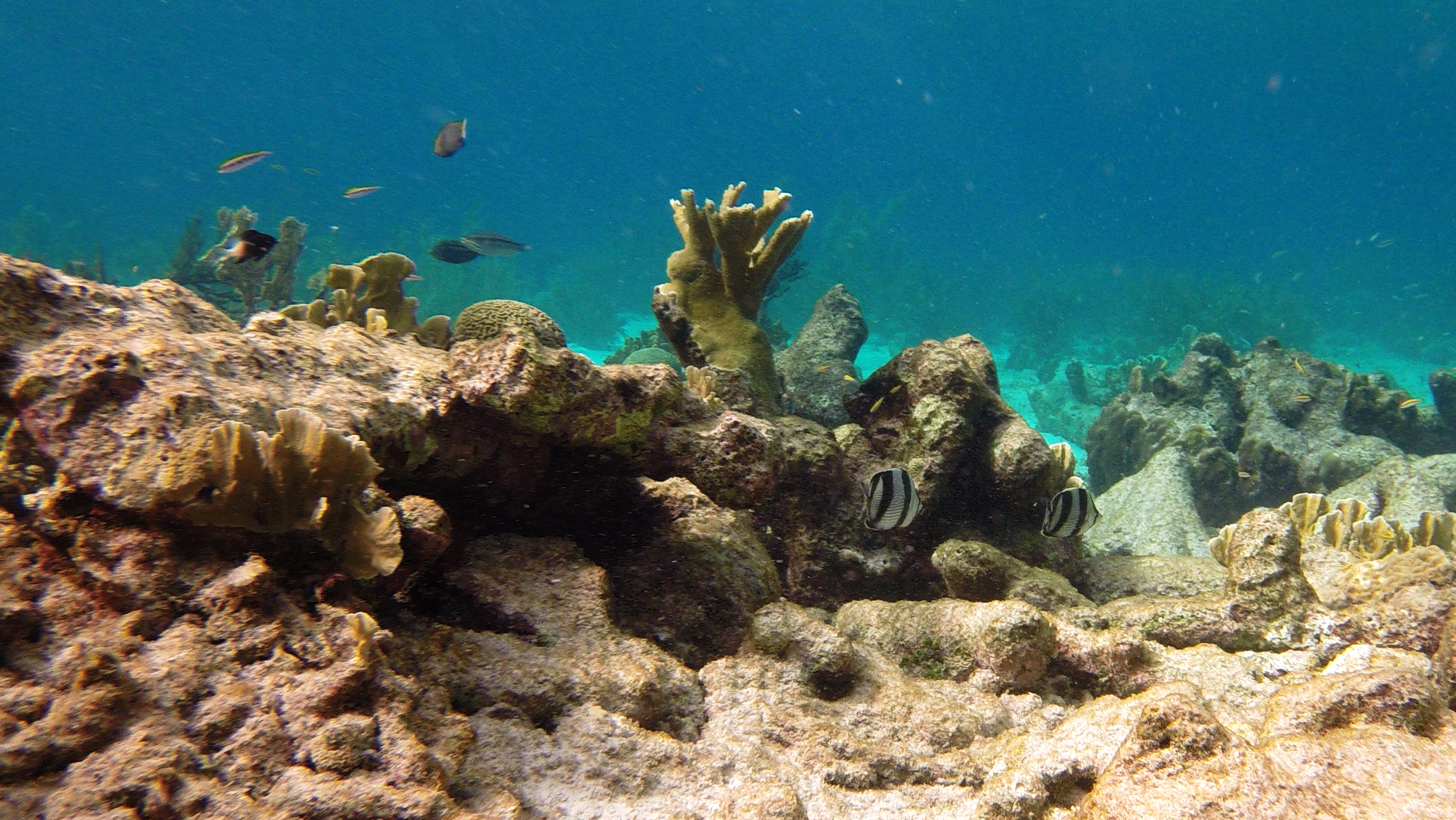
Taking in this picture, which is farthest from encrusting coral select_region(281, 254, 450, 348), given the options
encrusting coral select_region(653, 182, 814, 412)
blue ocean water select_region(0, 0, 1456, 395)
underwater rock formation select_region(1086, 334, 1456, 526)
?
blue ocean water select_region(0, 0, 1456, 395)

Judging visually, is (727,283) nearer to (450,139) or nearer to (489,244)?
(489,244)

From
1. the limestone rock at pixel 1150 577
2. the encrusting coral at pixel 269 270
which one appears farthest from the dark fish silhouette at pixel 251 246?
the limestone rock at pixel 1150 577

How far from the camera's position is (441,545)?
6.95ft

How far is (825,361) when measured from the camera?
26.6 feet

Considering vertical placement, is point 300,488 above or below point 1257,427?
below

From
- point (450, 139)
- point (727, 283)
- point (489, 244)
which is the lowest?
point (727, 283)

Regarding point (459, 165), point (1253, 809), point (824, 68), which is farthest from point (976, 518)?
point (824, 68)

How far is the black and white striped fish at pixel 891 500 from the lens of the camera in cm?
314

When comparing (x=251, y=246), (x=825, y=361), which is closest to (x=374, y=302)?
(x=251, y=246)

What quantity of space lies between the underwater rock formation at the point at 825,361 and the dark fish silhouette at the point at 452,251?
4.17 metres

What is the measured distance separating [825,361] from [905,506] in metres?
5.06

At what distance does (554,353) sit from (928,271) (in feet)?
97.0

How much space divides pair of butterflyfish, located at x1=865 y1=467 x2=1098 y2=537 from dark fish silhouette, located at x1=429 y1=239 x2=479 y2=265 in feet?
21.2

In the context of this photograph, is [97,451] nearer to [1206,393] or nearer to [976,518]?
[976,518]
